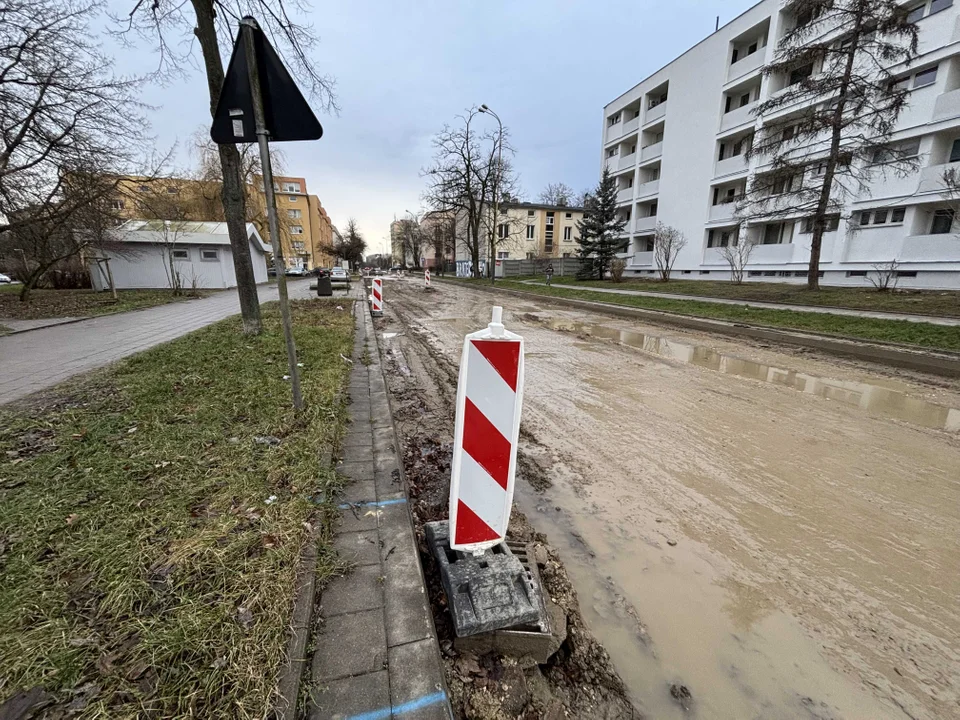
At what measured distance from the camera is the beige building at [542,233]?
55.0m

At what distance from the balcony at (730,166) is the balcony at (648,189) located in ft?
15.9

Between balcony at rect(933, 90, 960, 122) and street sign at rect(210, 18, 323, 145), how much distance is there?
24097 millimetres

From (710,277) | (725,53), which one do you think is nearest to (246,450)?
(710,277)

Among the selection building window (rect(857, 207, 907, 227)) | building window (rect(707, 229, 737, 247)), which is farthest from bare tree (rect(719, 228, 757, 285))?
building window (rect(857, 207, 907, 227))

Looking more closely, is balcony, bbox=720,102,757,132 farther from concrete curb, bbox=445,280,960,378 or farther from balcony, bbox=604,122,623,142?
concrete curb, bbox=445,280,960,378

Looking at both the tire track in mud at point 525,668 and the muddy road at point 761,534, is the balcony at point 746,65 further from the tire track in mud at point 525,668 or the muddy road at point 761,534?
the tire track in mud at point 525,668

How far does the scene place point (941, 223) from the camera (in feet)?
54.3

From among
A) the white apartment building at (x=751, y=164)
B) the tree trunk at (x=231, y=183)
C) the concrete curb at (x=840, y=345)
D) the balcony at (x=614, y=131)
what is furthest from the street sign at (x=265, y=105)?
the balcony at (x=614, y=131)

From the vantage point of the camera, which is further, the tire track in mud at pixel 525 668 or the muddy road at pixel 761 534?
the muddy road at pixel 761 534

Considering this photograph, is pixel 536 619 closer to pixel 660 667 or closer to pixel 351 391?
pixel 660 667

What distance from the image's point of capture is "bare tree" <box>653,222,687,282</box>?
2534 centimetres

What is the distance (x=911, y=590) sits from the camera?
222cm

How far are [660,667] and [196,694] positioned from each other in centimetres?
192

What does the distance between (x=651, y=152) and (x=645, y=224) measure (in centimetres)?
527
